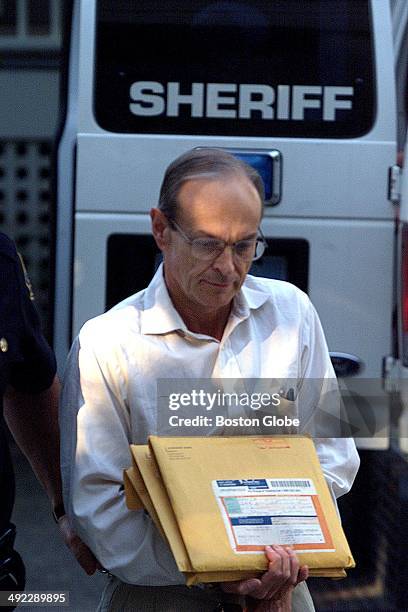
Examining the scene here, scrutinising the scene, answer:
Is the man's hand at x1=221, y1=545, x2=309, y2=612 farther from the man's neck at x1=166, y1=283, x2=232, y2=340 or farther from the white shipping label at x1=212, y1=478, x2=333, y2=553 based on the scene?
the man's neck at x1=166, y1=283, x2=232, y2=340

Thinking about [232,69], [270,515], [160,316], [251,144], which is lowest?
[270,515]

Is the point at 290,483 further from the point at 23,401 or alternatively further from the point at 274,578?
the point at 23,401

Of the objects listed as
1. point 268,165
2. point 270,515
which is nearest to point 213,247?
point 270,515

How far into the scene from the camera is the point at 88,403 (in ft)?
6.92

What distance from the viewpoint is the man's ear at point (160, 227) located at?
2.21 metres

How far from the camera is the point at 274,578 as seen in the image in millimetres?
1896

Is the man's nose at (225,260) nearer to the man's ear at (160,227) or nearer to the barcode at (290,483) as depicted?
the man's ear at (160,227)

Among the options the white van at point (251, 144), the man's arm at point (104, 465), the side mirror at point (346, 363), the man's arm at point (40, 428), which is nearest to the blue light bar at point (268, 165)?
the white van at point (251, 144)

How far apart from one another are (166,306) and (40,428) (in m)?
0.38

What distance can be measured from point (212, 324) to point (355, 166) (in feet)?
5.80

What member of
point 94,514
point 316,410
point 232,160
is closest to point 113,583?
point 94,514

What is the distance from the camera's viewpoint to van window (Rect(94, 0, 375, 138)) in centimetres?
386

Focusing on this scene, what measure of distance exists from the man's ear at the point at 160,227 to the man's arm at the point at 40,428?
0.36 metres

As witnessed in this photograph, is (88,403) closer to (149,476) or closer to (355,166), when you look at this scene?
(149,476)
